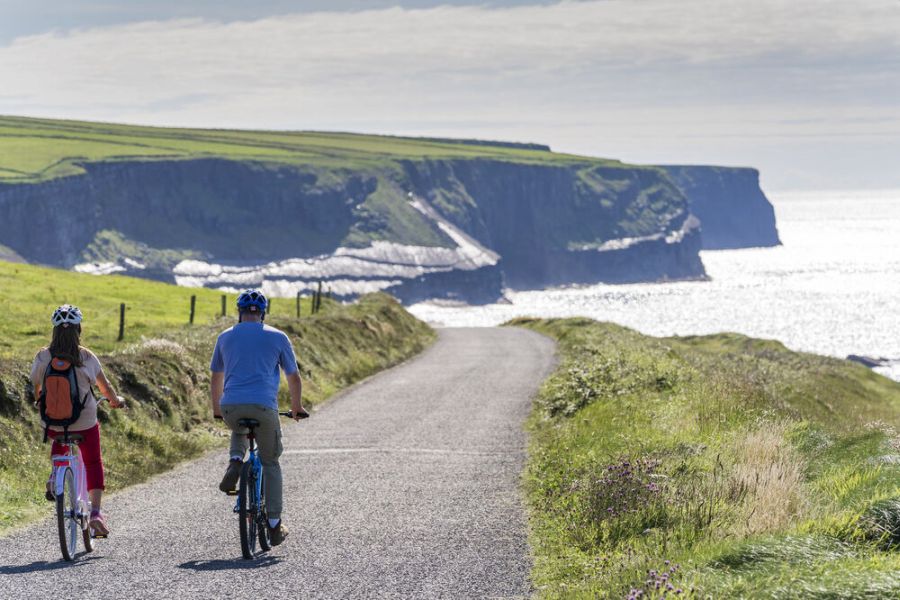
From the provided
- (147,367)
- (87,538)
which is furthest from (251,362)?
(147,367)

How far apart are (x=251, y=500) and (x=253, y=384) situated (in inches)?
44.6

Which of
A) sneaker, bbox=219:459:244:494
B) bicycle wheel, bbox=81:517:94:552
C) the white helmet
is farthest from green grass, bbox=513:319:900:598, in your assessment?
the white helmet

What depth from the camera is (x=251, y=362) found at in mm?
10289

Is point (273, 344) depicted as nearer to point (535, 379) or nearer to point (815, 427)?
point (815, 427)

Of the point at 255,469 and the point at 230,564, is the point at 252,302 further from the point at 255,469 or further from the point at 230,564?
the point at 230,564

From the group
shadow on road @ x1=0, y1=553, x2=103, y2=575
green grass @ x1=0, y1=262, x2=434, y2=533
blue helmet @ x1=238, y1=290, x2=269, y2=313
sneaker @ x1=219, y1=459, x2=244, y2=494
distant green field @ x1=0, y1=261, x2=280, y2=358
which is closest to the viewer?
shadow on road @ x1=0, y1=553, x2=103, y2=575

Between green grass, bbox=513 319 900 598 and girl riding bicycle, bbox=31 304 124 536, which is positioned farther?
girl riding bicycle, bbox=31 304 124 536

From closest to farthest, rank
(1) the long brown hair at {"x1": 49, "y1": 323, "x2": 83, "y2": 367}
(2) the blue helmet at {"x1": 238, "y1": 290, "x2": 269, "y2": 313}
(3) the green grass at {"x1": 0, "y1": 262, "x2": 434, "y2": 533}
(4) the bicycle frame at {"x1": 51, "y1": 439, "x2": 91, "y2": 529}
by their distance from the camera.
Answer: (1) the long brown hair at {"x1": 49, "y1": 323, "x2": 83, "y2": 367}
(4) the bicycle frame at {"x1": 51, "y1": 439, "x2": 91, "y2": 529}
(2) the blue helmet at {"x1": 238, "y1": 290, "x2": 269, "y2": 313}
(3) the green grass at {"x1": 0, "y1": 262, "x2": 434, "y2": 533}

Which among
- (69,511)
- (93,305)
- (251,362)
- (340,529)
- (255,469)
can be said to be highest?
(251,362)

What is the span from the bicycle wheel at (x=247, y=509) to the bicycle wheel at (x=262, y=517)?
14 cm

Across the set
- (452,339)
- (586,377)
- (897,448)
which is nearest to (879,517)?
(897,448)

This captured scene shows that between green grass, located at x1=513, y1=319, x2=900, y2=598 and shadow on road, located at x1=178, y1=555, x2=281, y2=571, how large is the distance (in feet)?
8.63

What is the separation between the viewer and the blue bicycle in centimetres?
1016

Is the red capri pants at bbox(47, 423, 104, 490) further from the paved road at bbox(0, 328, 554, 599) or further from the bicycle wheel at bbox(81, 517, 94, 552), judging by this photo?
the paved road at bbox(0, 328, 554, 599)
